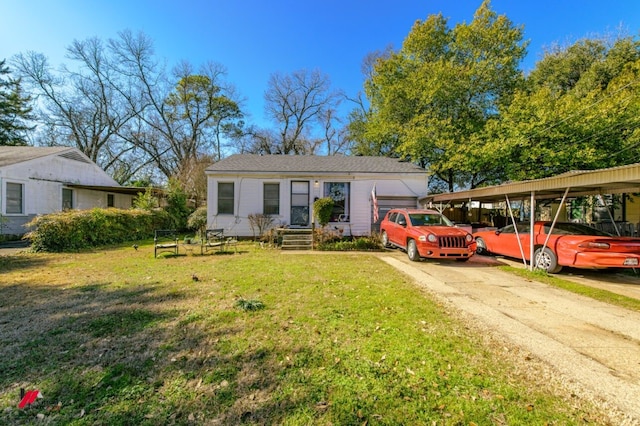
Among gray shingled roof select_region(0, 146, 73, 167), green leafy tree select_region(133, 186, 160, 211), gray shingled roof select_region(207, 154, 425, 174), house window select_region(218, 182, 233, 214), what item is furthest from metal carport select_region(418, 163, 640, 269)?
gray shingled roof select_region(0, 146, 73, 167)

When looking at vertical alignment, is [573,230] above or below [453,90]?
below

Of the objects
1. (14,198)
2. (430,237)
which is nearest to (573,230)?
(430,237)

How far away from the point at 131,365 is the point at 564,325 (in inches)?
231

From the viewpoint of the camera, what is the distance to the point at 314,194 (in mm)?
13820

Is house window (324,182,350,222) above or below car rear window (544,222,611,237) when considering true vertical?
above

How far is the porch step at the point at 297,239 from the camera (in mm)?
11461

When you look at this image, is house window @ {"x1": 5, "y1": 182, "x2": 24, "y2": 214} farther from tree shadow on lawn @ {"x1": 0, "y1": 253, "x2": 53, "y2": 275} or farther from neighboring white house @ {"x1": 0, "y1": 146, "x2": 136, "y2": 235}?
tree shadow on lawn @ {"x1": 0, "y1": 253, "x2": 53, "y2": 275}

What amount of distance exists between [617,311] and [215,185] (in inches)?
544

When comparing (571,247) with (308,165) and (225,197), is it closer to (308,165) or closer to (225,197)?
(308,165)

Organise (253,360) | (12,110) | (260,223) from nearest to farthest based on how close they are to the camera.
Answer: (253,360) < (260,223) < (12,110)

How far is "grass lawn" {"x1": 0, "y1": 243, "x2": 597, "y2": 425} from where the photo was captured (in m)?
2.25

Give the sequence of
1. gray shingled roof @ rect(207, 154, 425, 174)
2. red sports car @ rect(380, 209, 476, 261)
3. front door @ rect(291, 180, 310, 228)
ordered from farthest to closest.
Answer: front door @ rect(291, 180, 310, 228) → gray shingled roof @ rect(207, 154, 425, 174) → red sports car @ rect(380, 209, 476, 261)

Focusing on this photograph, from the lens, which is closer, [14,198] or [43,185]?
[14,198]

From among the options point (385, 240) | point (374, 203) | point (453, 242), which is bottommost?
point (385, 240)
